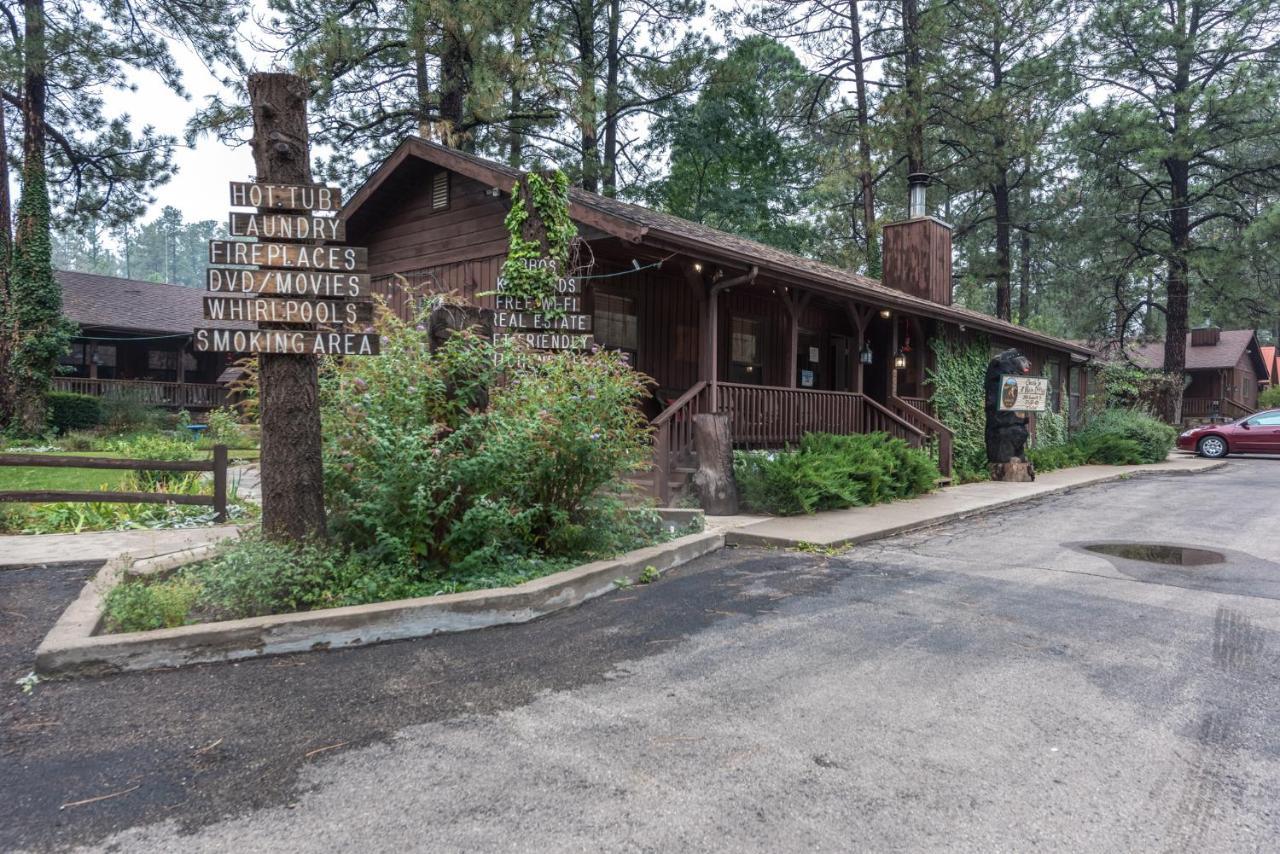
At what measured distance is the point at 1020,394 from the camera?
15.1m

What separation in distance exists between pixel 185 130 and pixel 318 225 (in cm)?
1529

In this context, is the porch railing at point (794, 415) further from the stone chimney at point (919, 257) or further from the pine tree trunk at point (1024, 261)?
the pine tree trunk at point (1024, 261)

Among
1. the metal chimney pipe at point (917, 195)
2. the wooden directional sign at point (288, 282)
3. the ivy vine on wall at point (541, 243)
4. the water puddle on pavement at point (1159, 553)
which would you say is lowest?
the water puddle on pavement at point (1159, 553)

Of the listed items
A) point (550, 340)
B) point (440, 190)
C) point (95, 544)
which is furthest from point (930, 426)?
point (95, 544)

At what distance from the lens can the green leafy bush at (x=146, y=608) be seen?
4.17m

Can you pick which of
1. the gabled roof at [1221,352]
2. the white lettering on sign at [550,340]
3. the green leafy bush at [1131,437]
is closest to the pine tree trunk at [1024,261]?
the gabled roof at [1221,352]

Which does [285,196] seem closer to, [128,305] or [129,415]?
[129,415]

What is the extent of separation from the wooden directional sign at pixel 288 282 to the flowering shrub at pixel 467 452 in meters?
0.56

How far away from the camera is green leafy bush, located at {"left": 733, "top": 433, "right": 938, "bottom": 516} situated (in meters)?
9.36

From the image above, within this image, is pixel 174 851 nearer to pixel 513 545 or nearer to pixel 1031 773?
pixel 1031 773

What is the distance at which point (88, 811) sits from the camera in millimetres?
2574

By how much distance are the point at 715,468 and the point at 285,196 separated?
5.86m

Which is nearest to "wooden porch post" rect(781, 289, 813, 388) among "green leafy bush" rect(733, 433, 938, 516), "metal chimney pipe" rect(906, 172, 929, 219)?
"green leafy bush" rect(733, 433, 938, 516)

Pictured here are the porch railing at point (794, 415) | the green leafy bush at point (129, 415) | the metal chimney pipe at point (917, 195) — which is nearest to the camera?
the porch railing at point (794, 415)
